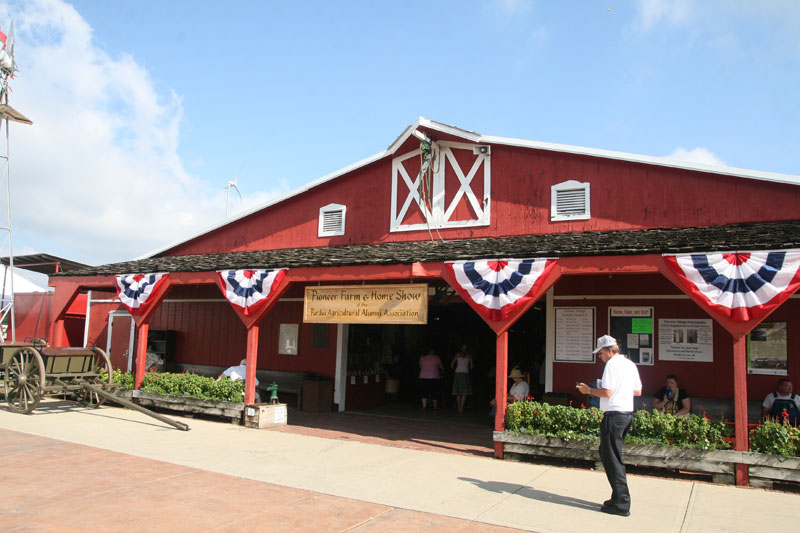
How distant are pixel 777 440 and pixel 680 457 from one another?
1.15m

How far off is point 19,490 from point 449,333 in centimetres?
1481

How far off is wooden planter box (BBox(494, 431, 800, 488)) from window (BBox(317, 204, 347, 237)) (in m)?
7.23

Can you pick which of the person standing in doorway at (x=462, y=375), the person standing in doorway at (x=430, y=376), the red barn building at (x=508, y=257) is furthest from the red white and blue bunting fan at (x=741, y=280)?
the person standing in doorway at (x=430, y=376)

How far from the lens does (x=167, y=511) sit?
19.6ft

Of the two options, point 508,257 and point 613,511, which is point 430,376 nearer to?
point 508,257

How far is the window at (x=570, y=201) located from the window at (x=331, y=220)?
16.7 feet

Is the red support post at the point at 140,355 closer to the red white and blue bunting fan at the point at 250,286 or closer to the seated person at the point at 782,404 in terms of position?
the red white and blue bunting fan at the point at 250,286

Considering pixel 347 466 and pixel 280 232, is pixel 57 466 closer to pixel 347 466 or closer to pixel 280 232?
pixel 347 466

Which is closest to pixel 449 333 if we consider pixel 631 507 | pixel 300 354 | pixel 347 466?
pixel 300 354

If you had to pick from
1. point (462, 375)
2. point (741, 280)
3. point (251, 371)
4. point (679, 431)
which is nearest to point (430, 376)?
point (462, 375)

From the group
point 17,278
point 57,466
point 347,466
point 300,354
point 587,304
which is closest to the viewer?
point 57,466

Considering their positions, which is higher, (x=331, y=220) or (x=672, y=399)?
(x=331, y=220)

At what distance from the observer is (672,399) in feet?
32.2

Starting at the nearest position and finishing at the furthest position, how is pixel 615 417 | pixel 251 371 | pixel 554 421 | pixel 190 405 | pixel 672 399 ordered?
pixel 615 417
pixel 554 421
pixel 672 399
pixel 251 371
pixel 190 405
